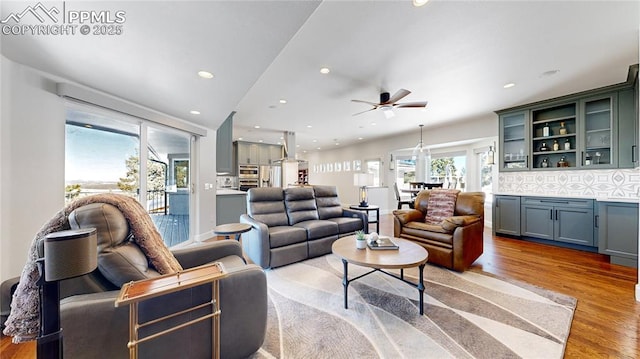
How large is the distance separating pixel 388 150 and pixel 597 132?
183 inches

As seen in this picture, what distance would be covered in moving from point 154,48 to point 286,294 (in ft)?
7.94

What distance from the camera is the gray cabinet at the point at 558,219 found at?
11.8ft

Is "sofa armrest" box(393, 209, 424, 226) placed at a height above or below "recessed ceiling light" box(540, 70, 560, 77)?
below

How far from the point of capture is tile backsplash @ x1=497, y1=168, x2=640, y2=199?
11.2 feet

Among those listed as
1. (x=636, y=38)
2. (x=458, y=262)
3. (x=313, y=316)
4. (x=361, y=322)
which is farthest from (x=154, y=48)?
(x=636, y=38)

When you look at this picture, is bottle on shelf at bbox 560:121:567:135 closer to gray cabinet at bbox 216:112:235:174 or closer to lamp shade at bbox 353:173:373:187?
lamp shade at bbox 353:173:373:187

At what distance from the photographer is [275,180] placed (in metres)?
7.43

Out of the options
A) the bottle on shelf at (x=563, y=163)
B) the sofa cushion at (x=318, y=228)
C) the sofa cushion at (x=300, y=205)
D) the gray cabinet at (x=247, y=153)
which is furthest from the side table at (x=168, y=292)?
the gray cabinet at (x=247, y=153)

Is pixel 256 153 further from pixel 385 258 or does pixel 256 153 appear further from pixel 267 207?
pixel 385 258

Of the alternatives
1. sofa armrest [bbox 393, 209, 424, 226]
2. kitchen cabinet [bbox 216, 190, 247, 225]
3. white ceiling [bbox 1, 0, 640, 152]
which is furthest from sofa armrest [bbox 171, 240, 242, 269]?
kitchen cabinet [bbox 216, 190, 247, 225]

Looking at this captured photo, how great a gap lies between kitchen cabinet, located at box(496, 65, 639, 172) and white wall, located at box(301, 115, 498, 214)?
630 millimetres

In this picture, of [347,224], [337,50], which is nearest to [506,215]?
[347,224]

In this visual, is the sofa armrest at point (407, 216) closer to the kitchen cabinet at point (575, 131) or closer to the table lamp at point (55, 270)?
the kitchen cabinet at point (575, 131)

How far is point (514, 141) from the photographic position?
4.67 meters
